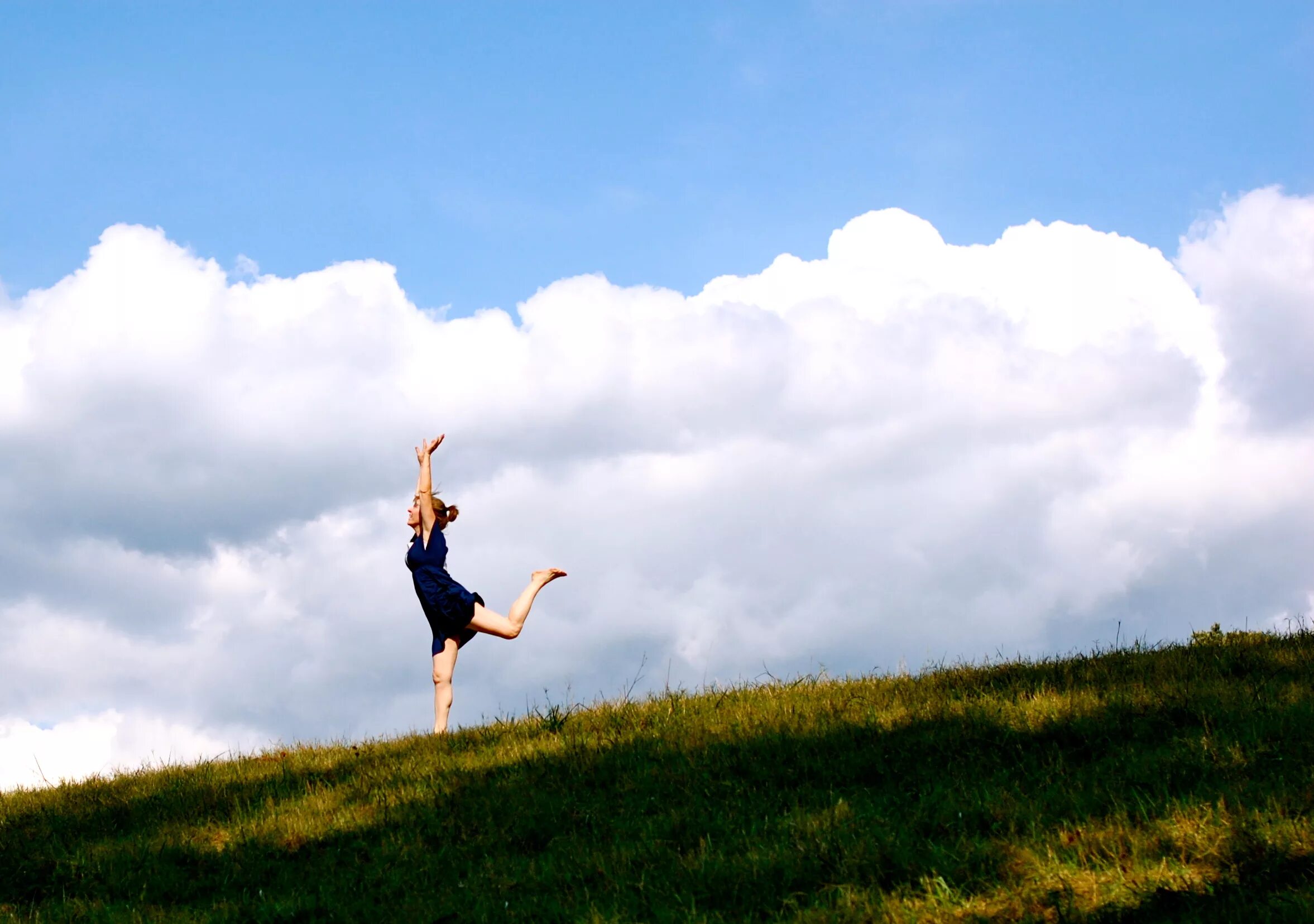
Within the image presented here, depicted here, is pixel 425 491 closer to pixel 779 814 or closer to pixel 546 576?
pixel 546 576

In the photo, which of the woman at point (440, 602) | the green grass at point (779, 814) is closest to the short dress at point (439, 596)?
→ the woman at point (440, 602)

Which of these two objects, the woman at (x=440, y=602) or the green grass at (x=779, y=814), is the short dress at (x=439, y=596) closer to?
the woman at (x=440, y=602)

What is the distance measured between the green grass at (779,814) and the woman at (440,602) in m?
1.24

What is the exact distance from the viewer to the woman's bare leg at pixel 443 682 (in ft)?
38.7

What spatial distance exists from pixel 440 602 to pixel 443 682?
884mm

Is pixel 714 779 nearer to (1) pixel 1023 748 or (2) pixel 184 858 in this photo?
(1) pixel 1023 748

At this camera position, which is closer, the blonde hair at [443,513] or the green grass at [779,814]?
the green grass at [779,814]

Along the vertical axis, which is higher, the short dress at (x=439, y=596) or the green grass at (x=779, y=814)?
the short dress at (x=439, y=596)

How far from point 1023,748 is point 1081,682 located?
1856mm

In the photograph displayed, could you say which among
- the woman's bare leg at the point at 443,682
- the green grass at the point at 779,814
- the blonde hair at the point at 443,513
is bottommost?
the green grass at the point at 779,814

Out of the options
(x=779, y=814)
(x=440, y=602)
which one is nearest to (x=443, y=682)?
(x=440, y=602)

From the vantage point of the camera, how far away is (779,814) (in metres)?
7.42

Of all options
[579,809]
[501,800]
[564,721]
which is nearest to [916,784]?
[579,809]

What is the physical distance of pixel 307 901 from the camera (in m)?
7.14
